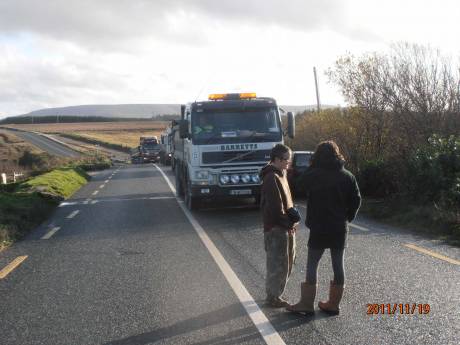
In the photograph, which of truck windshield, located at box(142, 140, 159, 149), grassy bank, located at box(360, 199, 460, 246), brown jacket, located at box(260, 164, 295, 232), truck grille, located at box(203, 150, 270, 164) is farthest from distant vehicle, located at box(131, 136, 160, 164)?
brown jacket, located at box(260, 164, 295, 232)

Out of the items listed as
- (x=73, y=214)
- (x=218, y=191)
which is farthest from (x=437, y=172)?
(x=73, y=214)

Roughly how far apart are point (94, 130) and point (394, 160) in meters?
102

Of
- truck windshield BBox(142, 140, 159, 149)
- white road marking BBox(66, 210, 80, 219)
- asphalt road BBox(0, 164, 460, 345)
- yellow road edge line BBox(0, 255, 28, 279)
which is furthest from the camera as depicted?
truck windshield BBox(142, 140, 159, 149)

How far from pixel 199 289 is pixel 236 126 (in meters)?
7.80

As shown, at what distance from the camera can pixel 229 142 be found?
14.2m

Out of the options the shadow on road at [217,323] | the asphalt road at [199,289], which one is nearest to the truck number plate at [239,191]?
the asphalt road at [199,289]

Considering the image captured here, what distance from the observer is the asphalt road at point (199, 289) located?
528cm

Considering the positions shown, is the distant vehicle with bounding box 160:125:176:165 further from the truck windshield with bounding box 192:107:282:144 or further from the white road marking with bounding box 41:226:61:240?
the white road marking with bounding box 41:226:61:240

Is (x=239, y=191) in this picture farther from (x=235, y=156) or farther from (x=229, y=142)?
(x=229, y=142)

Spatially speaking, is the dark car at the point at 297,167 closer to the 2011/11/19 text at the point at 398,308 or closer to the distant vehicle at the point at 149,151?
the 2011/11/19 text at the point at 398,308

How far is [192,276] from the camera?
7668 mm

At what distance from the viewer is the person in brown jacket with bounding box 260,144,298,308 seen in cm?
613

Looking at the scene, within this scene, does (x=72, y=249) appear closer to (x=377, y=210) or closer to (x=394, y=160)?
(x=377, y=210)

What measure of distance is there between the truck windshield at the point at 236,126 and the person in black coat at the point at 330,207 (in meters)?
8.45
